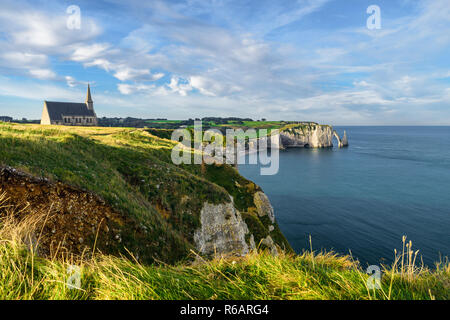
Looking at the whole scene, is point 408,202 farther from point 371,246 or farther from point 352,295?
point 352,295

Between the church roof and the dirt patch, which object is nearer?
the dirt patch

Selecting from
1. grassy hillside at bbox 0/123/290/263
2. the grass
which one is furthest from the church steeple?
the grass

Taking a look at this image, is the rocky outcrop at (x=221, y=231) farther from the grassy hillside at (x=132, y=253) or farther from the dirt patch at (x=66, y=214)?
the dirt patch at (x=66, y=214)

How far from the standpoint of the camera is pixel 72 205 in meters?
10.7

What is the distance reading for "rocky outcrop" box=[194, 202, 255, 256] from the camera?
20969mm

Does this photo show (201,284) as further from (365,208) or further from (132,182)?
(365,208)

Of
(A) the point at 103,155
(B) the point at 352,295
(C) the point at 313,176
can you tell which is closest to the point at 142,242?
(B) the point at 352,295

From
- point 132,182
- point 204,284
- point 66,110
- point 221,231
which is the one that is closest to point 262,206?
point 221,231

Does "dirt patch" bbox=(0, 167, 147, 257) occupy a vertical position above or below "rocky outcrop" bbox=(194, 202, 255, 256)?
above

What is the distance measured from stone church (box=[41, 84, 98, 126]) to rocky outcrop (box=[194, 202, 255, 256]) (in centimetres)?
10786

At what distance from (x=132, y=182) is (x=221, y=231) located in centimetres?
1039

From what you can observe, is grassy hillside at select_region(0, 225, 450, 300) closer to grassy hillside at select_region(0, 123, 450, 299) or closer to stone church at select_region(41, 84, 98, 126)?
grassy hillside at select_region(0, 123, 450, 299)

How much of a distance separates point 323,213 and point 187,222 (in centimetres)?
4902

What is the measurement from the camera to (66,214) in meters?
10.1
